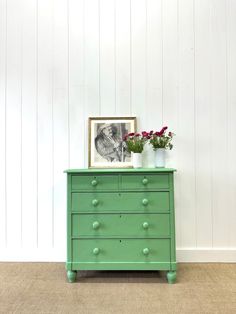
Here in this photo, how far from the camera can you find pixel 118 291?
6.90 feet

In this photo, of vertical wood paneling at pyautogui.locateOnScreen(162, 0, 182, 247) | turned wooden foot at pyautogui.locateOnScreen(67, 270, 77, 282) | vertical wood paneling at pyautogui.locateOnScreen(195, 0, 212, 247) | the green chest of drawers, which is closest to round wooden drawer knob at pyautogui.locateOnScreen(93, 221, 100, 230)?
the green chest of drawers

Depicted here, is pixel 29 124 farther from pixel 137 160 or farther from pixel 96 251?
pixel 96 251

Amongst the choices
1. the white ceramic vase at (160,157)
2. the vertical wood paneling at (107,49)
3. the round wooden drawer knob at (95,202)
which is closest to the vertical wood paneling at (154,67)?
the white ceramic vase at (160,157)

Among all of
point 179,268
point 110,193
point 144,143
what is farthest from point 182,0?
point 179,268

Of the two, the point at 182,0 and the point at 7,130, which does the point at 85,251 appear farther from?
the point at 182,0

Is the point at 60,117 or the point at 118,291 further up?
the point at 60,117

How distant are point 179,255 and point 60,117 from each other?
5.35ft

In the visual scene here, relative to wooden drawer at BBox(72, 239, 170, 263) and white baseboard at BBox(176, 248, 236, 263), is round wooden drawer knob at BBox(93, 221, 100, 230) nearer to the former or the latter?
wooden drawer at BBox(72, 239, 170, 263)

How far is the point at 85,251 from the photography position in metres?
2.26

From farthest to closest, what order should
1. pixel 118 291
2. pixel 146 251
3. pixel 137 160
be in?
pixel 137 160 < pixel 146 251 < pixel 118 291

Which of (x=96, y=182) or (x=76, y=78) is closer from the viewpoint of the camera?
(x=96, y=182)

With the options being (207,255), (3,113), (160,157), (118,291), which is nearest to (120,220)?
(118,291)

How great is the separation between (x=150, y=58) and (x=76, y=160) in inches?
44.9

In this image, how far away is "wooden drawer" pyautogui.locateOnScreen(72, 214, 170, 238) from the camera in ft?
7.35
